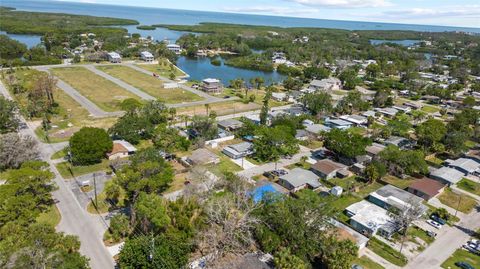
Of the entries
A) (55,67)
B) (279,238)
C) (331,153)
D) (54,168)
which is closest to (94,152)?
(54,168)

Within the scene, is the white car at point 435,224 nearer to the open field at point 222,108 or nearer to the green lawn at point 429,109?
the open field at point 222,108

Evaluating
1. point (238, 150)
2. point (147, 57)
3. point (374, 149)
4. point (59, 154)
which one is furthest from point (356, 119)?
point (147, 57)

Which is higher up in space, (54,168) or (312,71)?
(312,71)

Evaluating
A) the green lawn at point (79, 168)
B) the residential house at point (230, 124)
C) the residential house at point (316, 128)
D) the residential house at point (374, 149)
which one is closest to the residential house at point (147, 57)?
the residential house at point (230, 124)

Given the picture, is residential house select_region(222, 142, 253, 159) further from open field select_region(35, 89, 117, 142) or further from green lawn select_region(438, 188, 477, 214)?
green lawn select_region(438, 188, 477, 214)

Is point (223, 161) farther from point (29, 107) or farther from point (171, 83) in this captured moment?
point (171, 83)

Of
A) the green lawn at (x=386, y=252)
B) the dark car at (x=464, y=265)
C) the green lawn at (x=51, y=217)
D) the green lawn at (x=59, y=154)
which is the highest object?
the dark car at (x=464, y=265)
